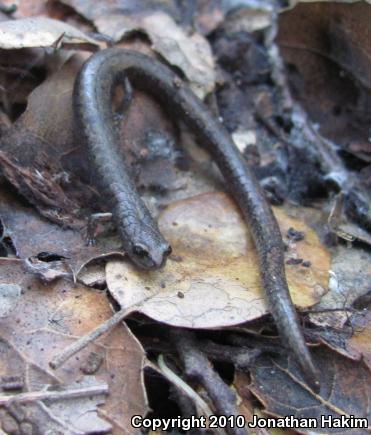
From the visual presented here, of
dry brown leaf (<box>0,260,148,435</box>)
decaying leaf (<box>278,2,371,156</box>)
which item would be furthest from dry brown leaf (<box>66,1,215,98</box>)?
dry brown leaf (<box>0,260,148,435</box>)

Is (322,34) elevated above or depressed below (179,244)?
above

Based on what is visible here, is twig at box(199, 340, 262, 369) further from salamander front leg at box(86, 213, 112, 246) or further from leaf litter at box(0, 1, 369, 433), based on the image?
salamander front leg at box(86, 213, 112, 246)

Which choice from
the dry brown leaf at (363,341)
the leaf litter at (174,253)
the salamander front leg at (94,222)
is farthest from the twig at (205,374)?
the salamander front leg at (94,222)

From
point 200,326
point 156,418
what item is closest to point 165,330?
point 200,326

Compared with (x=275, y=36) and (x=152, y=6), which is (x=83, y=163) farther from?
(x=275, y=36)

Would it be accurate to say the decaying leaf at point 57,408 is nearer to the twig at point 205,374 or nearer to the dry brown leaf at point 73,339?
the dry brown leaf at point 73,339

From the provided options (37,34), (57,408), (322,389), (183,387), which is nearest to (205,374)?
(183,387)
